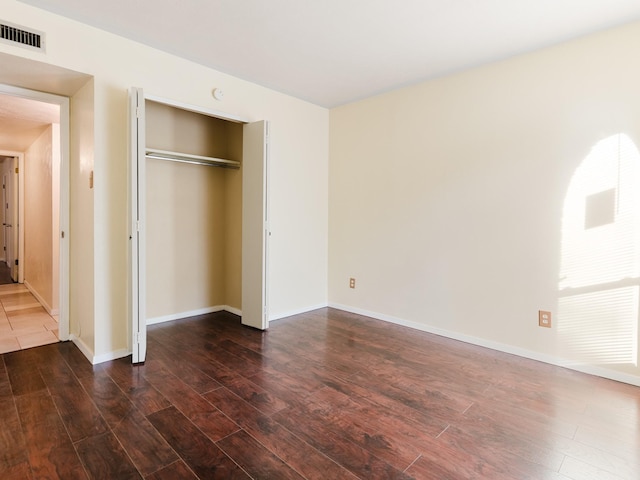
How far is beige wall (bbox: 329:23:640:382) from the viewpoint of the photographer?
106 inches

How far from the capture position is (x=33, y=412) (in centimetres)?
210

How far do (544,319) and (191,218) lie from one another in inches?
145

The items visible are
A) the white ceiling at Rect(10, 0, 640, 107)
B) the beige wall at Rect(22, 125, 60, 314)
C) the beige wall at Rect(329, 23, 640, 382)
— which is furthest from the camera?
the beige wall at Rect(22, 125, 60, 314)

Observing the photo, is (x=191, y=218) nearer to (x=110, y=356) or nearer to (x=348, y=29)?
(x=110, y=356)

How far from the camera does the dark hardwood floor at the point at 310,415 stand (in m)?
1.67

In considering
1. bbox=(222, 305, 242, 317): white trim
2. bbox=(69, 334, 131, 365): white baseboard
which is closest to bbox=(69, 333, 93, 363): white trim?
bbox=(69, 334, 131, 365): white baseboard

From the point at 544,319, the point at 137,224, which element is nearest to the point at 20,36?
the point at 137,224

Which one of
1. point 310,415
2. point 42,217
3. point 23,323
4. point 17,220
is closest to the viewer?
point 310,415

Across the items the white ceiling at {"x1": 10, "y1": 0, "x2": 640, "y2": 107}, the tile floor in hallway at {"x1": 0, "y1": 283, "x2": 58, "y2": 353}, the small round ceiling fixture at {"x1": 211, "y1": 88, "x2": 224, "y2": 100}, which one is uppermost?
the white ceiling at {"x1": 10, "y1": 0, "x2": 640, "y2": 107}

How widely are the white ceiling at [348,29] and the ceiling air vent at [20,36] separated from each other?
0.20m

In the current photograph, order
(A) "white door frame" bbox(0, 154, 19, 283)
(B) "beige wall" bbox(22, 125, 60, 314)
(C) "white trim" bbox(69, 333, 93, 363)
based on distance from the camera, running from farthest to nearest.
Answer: (A) "white door frame" bbox(0, 154, 19, 283) → (B) "beige wall" bbox(22, 125, 60, 314) → (C) "white trim" bbox(69, 333, 93, 363)

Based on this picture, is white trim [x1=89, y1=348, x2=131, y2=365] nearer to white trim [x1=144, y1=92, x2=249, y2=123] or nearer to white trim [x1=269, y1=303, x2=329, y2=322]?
white trim [x1=269, y1=303, x2=329, y2=322]

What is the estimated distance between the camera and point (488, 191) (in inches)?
128

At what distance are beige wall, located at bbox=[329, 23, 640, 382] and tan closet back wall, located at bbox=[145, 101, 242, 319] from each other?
1476mm
